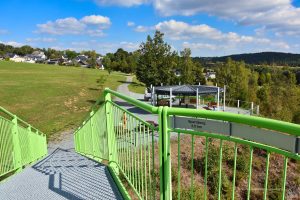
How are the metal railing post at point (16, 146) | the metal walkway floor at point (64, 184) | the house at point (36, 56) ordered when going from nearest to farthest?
the metal walkway floor at point (64, 184)
the metal railing post at point (16, 146)
the house at point (36, 56)

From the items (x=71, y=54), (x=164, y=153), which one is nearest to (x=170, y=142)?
(x=164, y=153)

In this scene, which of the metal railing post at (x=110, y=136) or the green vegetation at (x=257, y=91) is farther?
the green vegetation at (x=257, y=91)

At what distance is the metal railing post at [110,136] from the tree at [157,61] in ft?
99.6

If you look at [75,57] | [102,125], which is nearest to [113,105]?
[102,125]

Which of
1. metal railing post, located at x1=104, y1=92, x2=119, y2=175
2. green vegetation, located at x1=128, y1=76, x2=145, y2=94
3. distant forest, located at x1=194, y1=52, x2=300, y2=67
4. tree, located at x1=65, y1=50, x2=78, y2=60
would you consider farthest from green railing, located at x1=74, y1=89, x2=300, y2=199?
tree, located at x1=65, y1=50, x2=78, y2=60

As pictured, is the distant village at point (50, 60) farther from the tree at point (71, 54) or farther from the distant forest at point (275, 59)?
the distant forest at point (275, 59)

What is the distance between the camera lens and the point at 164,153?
9.63ft

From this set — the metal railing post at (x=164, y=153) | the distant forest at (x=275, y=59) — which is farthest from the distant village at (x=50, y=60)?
the metal railing post at (x=164, y=153)

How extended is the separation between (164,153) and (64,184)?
2624 millimetres

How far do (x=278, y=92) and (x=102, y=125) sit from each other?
44611 millimetres

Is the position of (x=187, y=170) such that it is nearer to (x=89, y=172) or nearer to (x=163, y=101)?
(x=89, y=172)

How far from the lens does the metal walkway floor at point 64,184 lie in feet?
14.8

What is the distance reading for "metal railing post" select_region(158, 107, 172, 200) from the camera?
2.85 metres

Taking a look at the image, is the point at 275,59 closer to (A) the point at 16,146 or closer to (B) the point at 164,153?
(A) the point at 16,146
